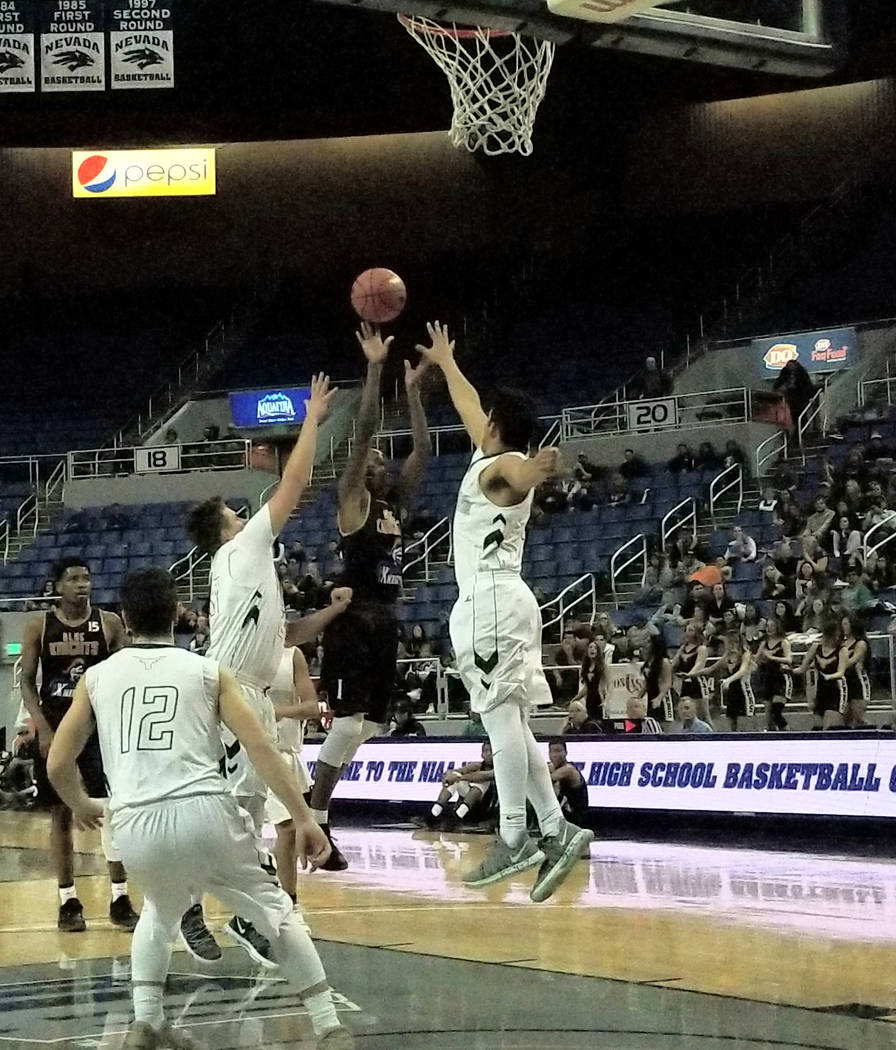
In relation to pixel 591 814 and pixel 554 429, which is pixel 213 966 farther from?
pixel 554 429

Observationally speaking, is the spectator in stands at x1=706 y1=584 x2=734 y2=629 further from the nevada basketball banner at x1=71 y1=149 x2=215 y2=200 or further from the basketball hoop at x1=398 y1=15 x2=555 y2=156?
the nevada basketball banner at x1=71 y1=149 x2=215 y2=200

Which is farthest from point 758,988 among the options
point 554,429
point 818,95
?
point 818,95

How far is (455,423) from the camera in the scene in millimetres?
25953

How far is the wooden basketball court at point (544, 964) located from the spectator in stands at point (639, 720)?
2.79 meters

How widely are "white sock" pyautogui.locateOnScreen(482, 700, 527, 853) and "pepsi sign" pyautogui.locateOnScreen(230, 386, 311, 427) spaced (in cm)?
2089

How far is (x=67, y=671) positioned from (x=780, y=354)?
1764cm

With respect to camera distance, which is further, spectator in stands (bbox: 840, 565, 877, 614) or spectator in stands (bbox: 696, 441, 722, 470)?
spectator in stands (bbox: 696, 441, 722, 470)

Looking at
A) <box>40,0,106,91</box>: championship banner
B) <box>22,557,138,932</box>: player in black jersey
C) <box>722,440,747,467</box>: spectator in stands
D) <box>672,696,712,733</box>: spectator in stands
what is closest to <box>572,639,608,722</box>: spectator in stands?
<box>672,696,712,733</box>: spectator in stands

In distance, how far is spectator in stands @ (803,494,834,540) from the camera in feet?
55.9

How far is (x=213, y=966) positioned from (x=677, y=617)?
10649 mm

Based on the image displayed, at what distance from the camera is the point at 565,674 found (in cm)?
1686

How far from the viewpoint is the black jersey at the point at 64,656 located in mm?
8562

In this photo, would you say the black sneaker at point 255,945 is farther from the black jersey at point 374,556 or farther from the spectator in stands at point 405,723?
the spectator in stands at point 405,723

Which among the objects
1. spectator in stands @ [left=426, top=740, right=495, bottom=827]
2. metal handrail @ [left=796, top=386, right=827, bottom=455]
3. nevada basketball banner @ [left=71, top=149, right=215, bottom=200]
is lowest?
spectator in stands @ [left=426, top=740, right=495, bottom=827]
